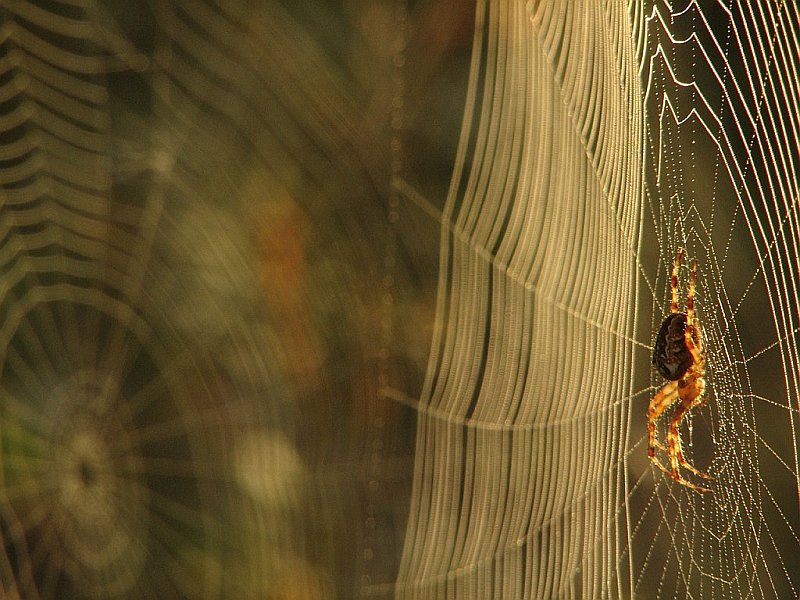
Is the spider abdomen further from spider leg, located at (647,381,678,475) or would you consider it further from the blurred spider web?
the blurred spider web

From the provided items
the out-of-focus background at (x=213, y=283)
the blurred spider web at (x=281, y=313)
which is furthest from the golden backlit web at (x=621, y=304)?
the out-of-focus background at (x=213, y=283)

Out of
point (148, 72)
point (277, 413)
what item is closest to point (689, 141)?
point (277, 413)

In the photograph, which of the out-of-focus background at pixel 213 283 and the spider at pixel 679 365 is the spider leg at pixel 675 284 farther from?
the out-of-focus background at pixel 213 283

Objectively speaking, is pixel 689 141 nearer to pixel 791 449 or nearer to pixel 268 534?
pixel 791 449

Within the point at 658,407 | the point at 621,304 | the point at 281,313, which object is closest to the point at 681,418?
the point at 658,407

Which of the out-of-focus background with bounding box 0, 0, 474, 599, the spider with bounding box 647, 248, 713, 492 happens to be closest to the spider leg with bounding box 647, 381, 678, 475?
the spider with bounding box 647, 248, 713, 492

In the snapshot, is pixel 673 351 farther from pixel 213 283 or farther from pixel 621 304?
pixel 213 283

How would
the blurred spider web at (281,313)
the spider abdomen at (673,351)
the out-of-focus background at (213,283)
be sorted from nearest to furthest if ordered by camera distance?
the spider abdomen at (673,351)
the blurred spider web at (281,313)
the out-of-focus background at (213,283)
